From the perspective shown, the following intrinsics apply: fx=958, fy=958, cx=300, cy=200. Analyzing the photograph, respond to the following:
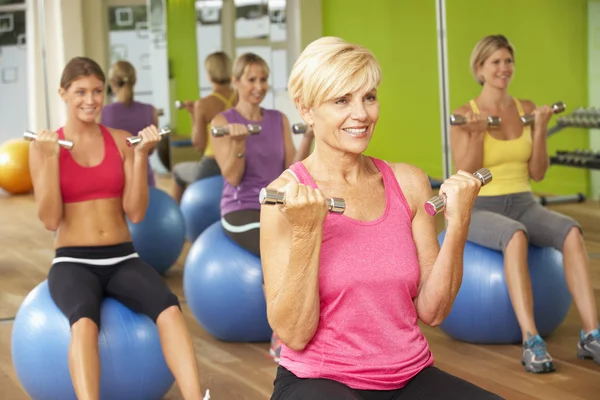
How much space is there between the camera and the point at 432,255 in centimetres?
173

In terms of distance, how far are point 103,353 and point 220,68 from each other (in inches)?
112

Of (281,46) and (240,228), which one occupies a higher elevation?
(281,46)

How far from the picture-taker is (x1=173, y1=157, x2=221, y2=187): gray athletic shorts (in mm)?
5195

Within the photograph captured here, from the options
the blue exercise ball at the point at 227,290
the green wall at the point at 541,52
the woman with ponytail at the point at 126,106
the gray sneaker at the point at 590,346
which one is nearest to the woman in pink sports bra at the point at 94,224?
the blue exercise ball at the point at 227,290

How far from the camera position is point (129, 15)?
513 cm

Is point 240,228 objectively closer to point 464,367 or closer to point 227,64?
point 464,367

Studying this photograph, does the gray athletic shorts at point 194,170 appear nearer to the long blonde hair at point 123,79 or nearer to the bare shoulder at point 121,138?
the long blonde hair at point 123,79

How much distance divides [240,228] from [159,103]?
2.18 m

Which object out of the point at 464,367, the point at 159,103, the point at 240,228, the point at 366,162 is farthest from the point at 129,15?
the point at 366,162

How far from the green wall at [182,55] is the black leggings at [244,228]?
1975mm

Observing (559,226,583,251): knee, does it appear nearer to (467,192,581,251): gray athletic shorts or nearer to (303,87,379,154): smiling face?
(467,192,581,251): gray athletic shorts

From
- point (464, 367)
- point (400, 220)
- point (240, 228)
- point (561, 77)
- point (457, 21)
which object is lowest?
point (464, 367)

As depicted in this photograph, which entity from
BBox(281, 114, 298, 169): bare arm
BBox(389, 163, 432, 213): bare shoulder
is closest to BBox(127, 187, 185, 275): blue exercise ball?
BBox(281, 114, 298, 169): bare arm

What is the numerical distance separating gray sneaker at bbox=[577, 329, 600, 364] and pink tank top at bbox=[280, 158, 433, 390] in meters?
1.55
